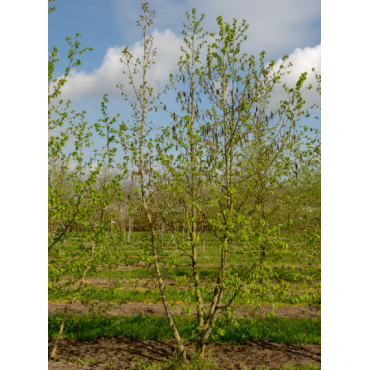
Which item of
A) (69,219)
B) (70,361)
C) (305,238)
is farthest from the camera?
(305,238)

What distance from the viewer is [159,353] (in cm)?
504

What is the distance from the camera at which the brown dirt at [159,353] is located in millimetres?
4691

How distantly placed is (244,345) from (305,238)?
7.24 feet

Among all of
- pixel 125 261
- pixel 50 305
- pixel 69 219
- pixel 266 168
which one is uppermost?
pixel 266 168

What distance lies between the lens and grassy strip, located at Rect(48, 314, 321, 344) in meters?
5.57

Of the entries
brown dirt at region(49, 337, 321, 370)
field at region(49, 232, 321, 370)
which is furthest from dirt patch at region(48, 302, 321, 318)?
brown dirt at region(49, 337, 321, 370)

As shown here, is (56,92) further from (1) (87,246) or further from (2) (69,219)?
(1) (87,246)

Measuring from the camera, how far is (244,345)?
212 inches

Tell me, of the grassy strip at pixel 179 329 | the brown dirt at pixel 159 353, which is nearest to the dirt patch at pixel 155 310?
the grassy strip at pixel 179 329

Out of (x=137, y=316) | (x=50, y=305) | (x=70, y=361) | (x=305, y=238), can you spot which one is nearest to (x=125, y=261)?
(x=70, y=361)

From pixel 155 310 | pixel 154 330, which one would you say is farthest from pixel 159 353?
pixel 155 310

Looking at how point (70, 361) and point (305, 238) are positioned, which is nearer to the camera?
point (70, 361)

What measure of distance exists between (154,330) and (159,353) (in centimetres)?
73

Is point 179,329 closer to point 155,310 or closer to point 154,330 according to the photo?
point 154,330
